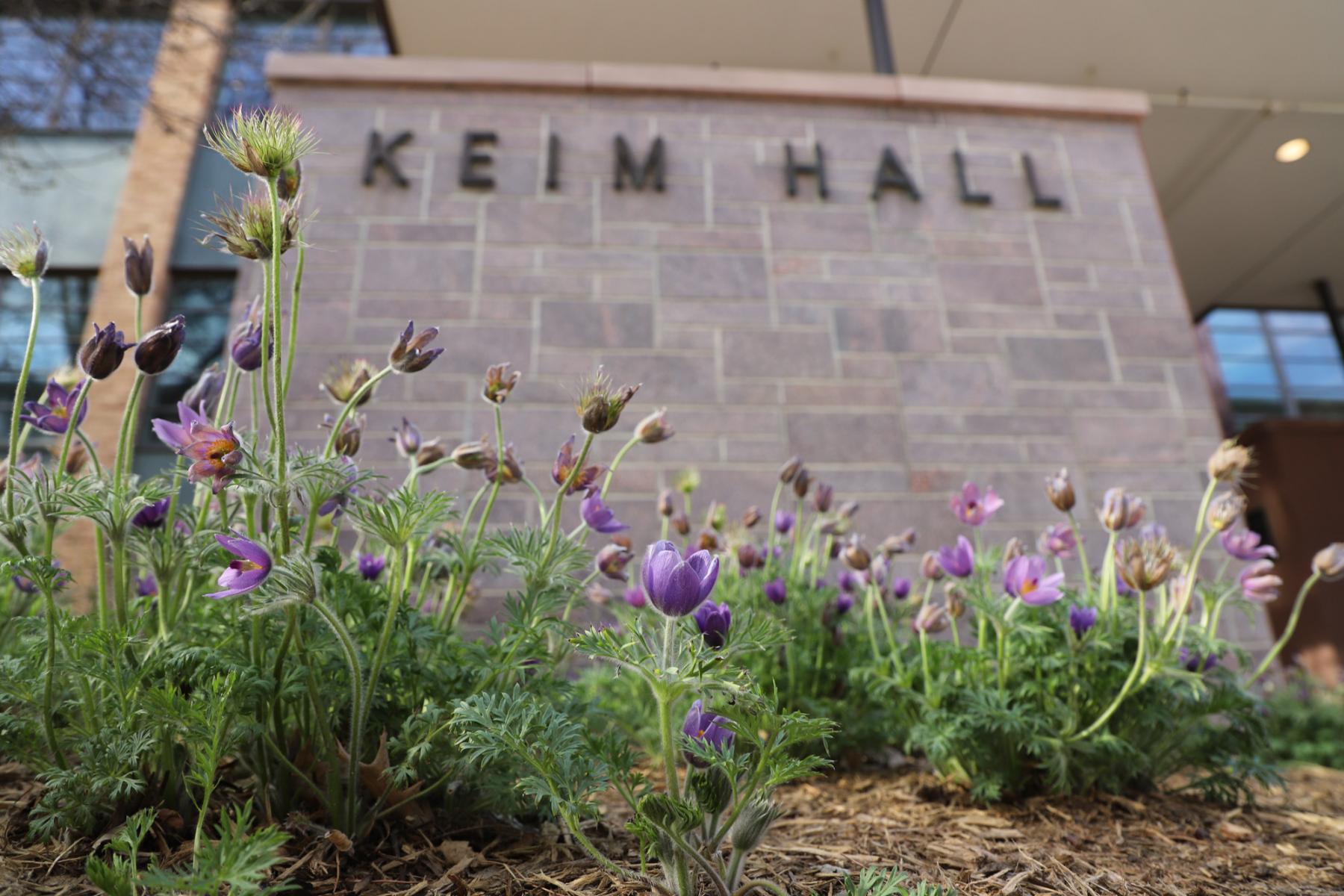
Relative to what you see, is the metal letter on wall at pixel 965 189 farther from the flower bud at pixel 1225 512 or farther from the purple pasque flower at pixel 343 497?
the purple pasque flower at pixel 343 497

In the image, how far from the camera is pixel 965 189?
329 cm

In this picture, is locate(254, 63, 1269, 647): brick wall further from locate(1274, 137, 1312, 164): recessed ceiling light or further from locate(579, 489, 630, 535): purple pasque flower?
A: locate(1274, 137, 1312, 164): recessed ceiling light

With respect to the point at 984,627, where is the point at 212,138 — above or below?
above

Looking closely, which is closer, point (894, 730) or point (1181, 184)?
point (894, 730)

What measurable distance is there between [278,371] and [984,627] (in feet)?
4.73

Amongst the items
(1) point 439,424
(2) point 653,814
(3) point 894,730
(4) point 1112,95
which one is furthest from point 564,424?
(4) point 1112,95

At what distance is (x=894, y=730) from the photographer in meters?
1.88

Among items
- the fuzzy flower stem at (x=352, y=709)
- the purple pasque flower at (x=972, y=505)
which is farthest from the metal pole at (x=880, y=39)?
the fuzzy flower stem at (x=352, y=709)

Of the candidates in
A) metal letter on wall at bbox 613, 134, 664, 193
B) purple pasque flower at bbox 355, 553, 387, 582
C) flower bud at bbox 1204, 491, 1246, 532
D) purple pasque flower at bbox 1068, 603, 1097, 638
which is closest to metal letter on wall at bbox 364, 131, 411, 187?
metal letter on wall at bbox 613, 134, 664, 193

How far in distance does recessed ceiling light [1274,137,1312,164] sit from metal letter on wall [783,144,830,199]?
12.4 feet

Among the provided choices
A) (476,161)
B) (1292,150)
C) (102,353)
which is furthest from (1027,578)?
(1292,150)

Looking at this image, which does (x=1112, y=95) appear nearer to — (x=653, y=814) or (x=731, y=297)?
(x=731, y=297)

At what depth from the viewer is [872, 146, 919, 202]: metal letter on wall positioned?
3.25 meters

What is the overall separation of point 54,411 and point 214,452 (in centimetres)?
47
